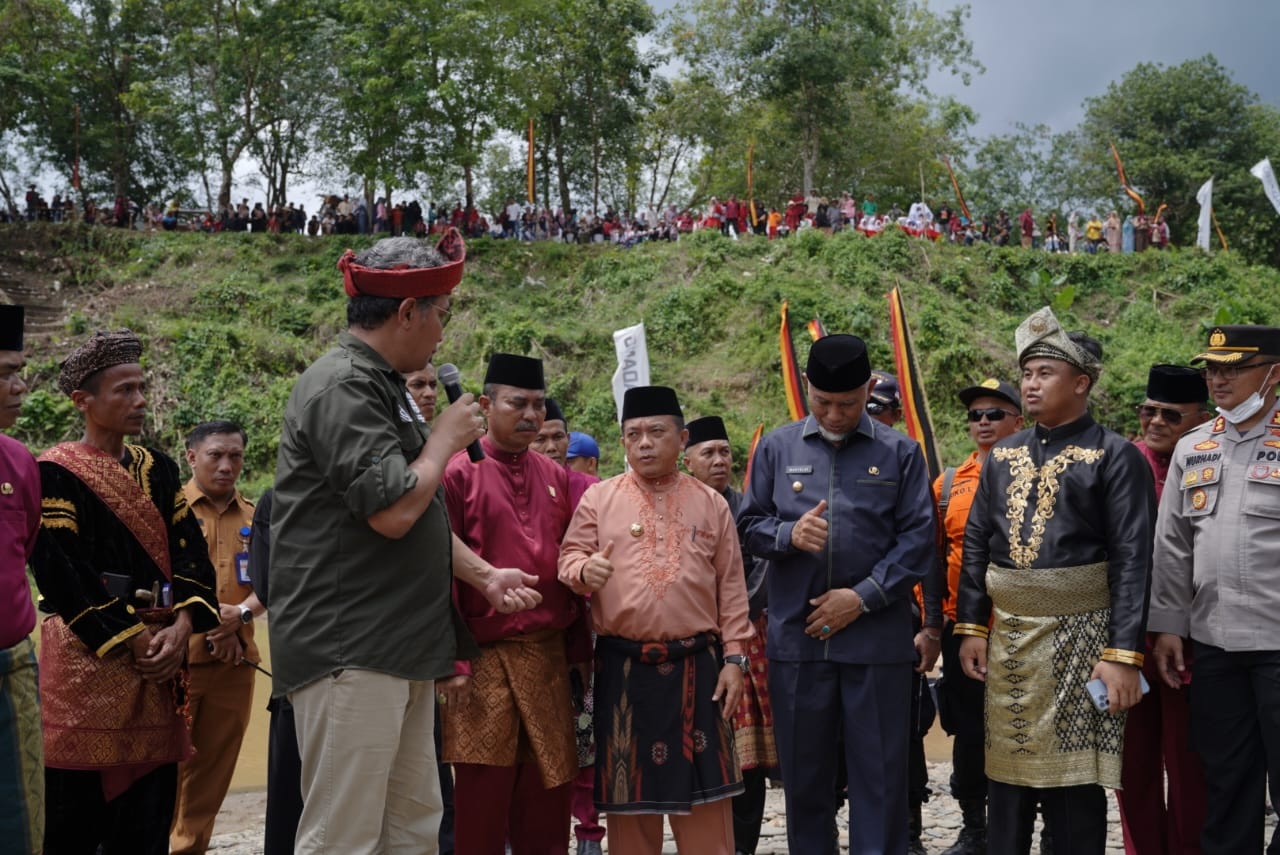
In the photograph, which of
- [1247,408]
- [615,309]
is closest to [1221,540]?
[1247,408]

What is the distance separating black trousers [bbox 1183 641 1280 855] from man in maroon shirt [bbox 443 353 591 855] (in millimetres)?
2511

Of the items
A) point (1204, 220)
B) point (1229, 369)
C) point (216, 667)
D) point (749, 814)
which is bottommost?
point (749, 814)

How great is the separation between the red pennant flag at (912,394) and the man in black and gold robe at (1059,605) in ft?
11.3

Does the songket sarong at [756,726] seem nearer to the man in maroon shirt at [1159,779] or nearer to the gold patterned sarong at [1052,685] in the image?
the gold patterned sarong at [1052,685]

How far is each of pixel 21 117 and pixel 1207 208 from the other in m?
32.9

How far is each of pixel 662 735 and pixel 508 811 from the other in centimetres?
77

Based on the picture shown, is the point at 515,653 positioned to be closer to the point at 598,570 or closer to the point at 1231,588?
the point at 598,570

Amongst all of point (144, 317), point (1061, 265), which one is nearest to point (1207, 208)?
point (1061, 265)

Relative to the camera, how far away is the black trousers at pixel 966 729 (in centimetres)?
534

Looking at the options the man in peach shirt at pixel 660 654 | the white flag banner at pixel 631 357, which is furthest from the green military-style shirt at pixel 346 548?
the white flag banner at pixel 631 357

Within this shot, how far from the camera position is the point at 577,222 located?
Answer: 101ft

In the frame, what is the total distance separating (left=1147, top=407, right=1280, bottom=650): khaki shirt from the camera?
4.31m

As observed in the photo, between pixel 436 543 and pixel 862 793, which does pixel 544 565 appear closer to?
pixel 436 543

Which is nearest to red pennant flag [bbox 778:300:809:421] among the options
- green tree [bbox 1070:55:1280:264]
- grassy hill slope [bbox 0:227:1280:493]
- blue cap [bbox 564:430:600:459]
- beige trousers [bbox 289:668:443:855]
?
blue cap [bbox 564:430:600:459]
